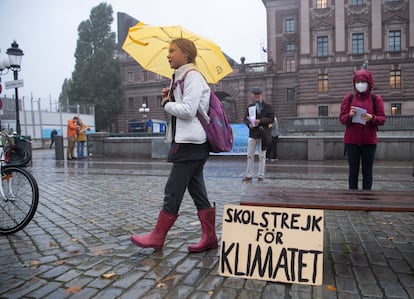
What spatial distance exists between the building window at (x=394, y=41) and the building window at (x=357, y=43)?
326 cm

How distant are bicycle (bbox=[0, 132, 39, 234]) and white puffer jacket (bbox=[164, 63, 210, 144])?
2.14 metres

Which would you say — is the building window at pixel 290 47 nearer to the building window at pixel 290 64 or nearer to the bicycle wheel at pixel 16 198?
the building window at pixel 290 64

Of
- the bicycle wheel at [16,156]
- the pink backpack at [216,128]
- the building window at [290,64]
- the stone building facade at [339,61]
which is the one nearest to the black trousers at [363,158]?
the pink backpack at [216,128]

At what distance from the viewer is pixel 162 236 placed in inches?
137

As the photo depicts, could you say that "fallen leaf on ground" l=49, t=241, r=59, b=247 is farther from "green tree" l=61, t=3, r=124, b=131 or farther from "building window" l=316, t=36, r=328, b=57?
"green tree" l=61, t=3, r=124, b=131

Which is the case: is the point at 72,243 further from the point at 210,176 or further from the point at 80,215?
the point at 210,176

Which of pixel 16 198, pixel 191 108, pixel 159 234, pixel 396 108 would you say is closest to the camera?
pixel 191 108

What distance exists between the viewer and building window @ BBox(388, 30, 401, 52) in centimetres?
4475

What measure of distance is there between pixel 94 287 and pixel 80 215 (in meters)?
2.55

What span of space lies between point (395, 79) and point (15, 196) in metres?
48.4

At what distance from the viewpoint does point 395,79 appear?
4441 centimetres

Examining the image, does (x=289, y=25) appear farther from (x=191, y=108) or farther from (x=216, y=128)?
(x=191, y=108)

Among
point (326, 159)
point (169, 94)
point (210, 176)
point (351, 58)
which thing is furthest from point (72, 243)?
point (351, 58)

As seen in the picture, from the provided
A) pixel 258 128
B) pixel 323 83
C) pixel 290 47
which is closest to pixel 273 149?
pixel 258 128
